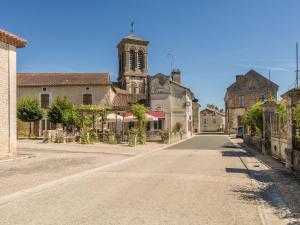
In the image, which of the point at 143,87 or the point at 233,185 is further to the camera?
the point at 143,87

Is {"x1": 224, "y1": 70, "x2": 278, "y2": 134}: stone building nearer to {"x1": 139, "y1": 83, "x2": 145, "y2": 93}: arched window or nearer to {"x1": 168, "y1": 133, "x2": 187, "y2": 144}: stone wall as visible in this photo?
{"x1": 139, "y1": 83, "x2": 145, "y2": 93}: arched window

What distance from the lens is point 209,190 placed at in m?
8.18

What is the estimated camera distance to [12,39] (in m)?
15.4

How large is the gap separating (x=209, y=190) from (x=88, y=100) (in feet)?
108

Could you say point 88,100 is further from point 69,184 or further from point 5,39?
point 69,184

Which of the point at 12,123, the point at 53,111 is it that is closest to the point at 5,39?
the point at 12,123

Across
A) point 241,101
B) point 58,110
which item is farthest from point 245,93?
point 58,110

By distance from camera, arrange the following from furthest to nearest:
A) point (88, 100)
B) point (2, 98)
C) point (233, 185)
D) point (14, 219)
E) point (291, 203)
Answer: point (88, 100) → point (2, 98) → point (233, 185) → point (291, 203) → point (14, 219)

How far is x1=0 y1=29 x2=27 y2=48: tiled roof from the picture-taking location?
14.9 m

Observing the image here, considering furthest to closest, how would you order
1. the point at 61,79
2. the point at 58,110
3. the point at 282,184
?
the point at 61,79 → the point at 58,110 → the point at 282,184

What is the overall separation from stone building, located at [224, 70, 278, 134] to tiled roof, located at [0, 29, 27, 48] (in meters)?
41.9

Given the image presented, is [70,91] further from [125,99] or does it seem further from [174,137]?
[174,137]

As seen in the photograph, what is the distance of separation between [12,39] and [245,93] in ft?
147

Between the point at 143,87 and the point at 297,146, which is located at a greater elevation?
the point at 143,87
